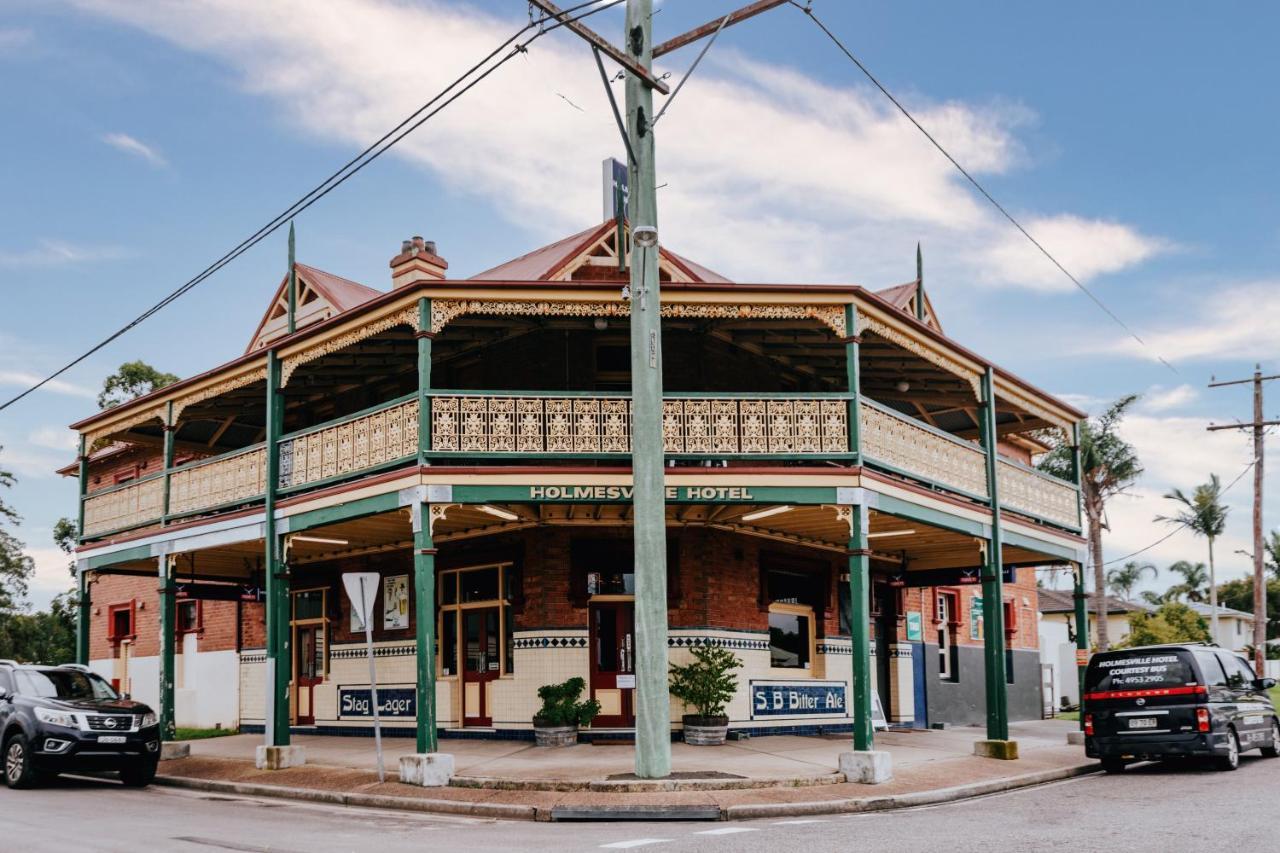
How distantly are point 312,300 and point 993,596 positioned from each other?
44.5 ft

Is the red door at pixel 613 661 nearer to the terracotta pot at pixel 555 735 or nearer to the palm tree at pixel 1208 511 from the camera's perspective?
the terracotta pot at pixel 555 735

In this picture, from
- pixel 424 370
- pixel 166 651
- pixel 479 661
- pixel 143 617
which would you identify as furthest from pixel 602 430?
pixel 143 617

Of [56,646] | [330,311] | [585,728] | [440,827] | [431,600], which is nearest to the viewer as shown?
[440,827]

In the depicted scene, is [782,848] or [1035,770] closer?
[782,848]

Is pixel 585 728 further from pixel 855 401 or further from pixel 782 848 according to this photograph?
pixel 782 848

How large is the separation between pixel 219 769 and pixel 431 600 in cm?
521

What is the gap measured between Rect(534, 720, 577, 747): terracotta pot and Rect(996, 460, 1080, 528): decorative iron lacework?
7.57 meters

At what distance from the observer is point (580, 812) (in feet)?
41.3

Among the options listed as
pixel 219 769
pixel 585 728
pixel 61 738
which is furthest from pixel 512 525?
pixel 61 738

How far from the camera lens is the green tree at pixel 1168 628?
4387 cm

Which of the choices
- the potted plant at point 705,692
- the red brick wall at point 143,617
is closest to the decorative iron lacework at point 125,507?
the red brick wall at point 143,617

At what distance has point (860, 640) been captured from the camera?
15195 millimetres

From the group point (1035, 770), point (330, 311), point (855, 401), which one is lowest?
point (1035, 770)

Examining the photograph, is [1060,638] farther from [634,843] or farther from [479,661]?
[634,843]
